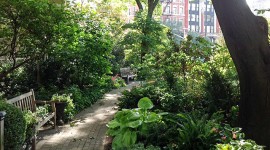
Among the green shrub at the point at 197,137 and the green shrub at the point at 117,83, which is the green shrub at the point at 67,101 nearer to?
the green shrub at the point at 197,137

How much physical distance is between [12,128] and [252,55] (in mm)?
3775

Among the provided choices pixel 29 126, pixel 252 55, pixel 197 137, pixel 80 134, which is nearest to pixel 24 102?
pixel 29 126

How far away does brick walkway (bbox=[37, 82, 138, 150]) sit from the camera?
263 inches

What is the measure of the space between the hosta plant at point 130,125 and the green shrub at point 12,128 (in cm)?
137

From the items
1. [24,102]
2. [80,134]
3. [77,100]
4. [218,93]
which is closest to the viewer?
[24,102]

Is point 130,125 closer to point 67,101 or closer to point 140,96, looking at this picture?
point 140,96

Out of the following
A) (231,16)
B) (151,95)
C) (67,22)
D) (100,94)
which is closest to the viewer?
(231,16)

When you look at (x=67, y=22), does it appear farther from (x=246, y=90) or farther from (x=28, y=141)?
(x=246, y=90)

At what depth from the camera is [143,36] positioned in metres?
14.3

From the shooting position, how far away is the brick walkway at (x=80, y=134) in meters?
6.69

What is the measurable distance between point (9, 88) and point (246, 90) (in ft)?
31.0

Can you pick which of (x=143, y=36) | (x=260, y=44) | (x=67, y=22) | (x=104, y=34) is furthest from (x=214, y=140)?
(x=143, y=36)

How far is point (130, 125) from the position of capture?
5.08m

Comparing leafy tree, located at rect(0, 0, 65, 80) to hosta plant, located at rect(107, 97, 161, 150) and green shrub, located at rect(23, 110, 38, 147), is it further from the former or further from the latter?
hosta plant, located at rect(107, 97, 161, 150)
